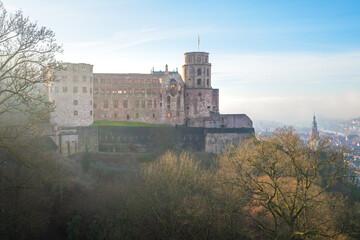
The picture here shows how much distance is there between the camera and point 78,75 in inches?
1703

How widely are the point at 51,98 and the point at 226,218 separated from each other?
30351 mm

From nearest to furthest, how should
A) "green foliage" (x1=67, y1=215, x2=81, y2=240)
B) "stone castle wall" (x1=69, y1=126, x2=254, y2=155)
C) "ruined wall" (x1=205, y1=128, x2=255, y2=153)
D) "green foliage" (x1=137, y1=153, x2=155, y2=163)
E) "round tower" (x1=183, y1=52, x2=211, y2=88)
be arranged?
"green foliage" (x1=67, y1=215, x2=81, y2=240), "green foliage" (x1=137, y1=153, x2=155, y2=163), "stone castle wall" (x1=69, y1=126, x2=254, y2=155), "ruined wall" (x1=205, y1=128, x2=255, y2=153), "round tower" (x1=183, y1=52, x2=211, y2=88)

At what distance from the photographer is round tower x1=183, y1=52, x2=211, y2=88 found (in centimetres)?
5728

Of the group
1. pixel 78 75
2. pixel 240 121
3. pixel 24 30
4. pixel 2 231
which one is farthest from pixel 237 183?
pixel 240 121

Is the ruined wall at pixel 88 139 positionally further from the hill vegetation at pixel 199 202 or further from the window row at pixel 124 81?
the hill vegetation at pixel 199 202

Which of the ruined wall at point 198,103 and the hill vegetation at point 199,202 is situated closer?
the hill vegetation at point 199,202

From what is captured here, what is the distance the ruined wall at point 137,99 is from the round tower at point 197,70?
5062 mm

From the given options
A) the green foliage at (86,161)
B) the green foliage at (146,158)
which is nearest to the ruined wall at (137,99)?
the green foliage at (146,158)

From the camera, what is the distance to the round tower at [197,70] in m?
57.3

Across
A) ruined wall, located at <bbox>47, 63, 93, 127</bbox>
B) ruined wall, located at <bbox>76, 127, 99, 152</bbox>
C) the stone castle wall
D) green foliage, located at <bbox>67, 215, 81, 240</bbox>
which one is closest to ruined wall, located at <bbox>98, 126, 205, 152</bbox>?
the stone castle wall

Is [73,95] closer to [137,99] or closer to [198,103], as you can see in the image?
[137,99]

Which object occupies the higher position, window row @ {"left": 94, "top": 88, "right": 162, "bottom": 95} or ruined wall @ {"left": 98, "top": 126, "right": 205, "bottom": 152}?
window row @ {"left": 94, "top": 88, "right": 162, "bottom": 95}

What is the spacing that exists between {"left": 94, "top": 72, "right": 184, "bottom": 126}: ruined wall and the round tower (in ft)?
16.6

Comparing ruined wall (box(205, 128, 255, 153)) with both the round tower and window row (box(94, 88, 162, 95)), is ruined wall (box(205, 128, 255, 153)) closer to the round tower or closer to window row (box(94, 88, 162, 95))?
window row (box(94, 88, 162, 95))
